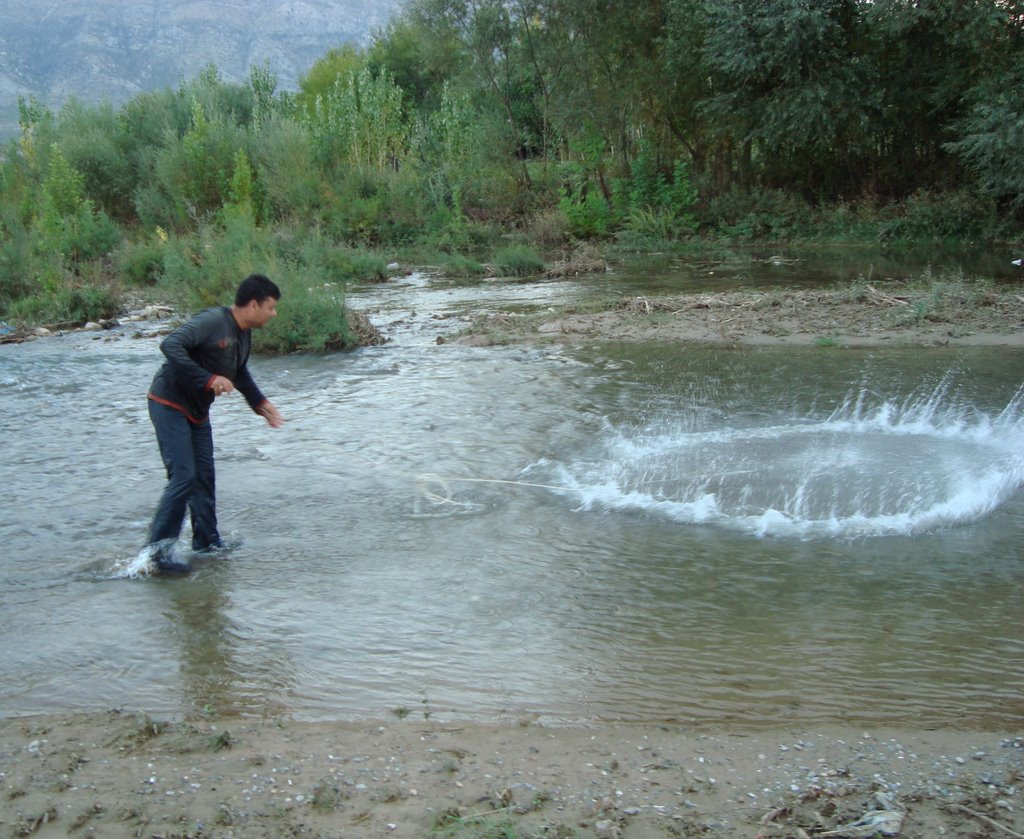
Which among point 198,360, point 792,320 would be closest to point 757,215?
point 792,320

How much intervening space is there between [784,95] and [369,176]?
491 inches

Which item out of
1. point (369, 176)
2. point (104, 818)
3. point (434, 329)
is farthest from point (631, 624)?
point (369, 176)

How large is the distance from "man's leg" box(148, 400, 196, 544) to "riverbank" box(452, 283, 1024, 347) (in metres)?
8.10

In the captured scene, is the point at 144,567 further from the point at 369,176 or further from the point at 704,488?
the point at 369,176

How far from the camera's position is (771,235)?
29281 mm

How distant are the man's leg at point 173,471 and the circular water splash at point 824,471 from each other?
2.82 m

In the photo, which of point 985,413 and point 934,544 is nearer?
point 934,544

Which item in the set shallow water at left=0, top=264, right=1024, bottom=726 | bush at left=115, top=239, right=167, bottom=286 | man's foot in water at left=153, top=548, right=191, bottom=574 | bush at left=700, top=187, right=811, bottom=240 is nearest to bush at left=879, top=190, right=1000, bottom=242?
bush at left=700, top=187, right=811, bottom=240

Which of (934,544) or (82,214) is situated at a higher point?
(82,214)

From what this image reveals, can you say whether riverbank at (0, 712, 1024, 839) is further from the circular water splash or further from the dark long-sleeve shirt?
the circular water splash

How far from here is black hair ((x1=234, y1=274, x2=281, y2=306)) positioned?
20.5 feet

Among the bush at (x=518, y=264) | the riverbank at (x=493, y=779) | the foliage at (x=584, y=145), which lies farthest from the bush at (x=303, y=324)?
the riverbank at (x=493, y=779)

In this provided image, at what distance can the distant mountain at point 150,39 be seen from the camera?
141125mm

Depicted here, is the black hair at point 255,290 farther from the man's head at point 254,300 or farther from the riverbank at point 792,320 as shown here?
the riverbank at point 792,320
